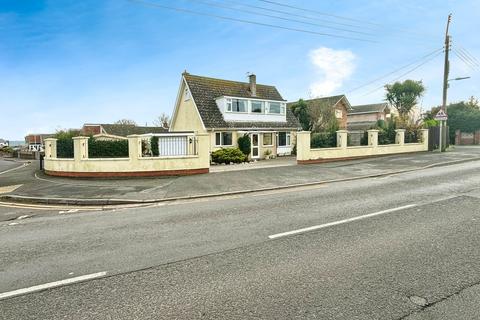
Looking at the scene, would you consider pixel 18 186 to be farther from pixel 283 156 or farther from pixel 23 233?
pixel 283 156

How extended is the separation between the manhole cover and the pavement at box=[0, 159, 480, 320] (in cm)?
1

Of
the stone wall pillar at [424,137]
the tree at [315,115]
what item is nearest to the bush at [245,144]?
the tree at [315,115]

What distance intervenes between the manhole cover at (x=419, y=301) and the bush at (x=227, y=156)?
20.1 metres

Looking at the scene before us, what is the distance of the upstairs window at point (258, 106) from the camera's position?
2826 cm

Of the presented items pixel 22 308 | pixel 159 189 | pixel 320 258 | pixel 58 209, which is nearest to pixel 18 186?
pixel 58 209

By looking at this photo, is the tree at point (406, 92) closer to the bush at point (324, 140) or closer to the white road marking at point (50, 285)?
the bush at point (324, 140)

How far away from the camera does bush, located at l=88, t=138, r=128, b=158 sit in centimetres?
1609

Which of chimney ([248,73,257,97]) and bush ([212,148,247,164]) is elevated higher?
chimney ([248,73,257,97])

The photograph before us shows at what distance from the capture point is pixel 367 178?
13570 millimetres

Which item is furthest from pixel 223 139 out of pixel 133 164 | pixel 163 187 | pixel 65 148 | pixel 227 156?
pixel 163 187

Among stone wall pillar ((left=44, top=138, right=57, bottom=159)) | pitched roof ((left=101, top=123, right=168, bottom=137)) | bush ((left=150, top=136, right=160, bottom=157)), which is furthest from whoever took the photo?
pitched roof ((left=101, top=123, right=168, bottom=137))

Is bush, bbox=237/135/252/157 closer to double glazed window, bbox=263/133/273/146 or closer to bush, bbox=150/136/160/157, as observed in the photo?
double glazed window, bbox=263/133/273/146

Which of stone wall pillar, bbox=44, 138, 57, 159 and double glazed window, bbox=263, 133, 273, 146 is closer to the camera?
stone wall pillar, bbox=44, 138, 57, 159

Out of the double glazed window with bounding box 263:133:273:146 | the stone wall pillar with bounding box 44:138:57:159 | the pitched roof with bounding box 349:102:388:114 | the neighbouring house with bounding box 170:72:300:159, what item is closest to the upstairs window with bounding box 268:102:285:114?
the neighbouring house with bounding box 170:72:300:159
